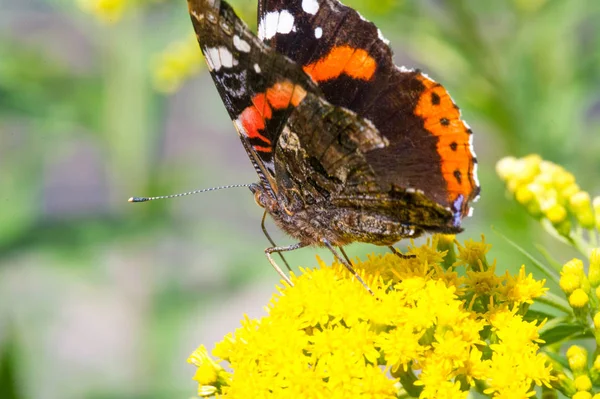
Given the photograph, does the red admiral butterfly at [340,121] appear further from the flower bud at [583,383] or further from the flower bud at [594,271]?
the flower bud at [583,383]

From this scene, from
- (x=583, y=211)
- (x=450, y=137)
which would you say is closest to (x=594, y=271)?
(x=583, y=211)

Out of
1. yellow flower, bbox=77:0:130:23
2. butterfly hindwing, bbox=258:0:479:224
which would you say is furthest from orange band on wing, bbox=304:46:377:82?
yellow flower, bbox=77:0:130:23

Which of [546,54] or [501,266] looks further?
[546,54]

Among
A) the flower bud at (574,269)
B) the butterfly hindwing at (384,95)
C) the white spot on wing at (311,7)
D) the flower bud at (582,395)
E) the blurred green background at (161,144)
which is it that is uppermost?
the blurred green background at (161,144)

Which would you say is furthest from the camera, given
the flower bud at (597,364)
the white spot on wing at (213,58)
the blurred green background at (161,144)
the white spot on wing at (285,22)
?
the blurred green background at (161,144)

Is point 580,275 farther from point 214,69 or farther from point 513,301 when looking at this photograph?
point 214,69

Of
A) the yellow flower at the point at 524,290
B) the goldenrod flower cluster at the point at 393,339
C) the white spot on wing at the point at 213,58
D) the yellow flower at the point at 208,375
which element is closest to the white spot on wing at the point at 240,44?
the white spot on wing at the point at 213,58

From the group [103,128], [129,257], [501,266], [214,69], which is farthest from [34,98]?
[501,266]
